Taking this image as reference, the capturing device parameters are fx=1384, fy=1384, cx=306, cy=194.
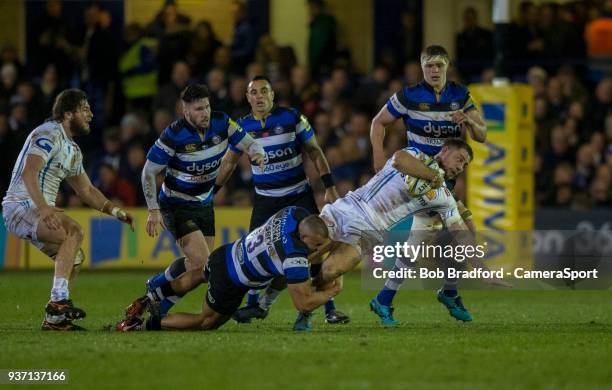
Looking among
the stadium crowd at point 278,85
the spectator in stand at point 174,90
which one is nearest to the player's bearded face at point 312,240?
the stadium crowd at point 278,85

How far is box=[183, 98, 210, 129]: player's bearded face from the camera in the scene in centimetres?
1164

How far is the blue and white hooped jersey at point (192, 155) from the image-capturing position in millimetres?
11680

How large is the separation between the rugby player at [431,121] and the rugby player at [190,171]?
1.24 m

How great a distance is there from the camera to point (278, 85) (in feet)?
64.5

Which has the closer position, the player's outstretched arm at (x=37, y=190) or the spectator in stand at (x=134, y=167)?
the player's outstretched arm at (x=37, y=190)

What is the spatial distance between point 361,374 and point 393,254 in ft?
15.0

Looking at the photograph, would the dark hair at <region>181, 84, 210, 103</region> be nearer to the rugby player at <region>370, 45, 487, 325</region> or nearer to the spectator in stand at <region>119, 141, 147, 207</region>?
the rugby player at <region>370, 45, 487, 325</region>

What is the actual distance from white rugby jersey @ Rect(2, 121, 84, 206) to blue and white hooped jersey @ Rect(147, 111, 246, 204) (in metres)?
0.74

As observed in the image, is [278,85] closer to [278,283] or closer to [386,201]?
[278,283]

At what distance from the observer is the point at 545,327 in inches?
444

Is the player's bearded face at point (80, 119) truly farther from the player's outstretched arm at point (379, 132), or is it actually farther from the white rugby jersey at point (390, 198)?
the player's outstretched arm at point (379, 132)

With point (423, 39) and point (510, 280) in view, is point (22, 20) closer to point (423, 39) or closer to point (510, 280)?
point (423, 39)

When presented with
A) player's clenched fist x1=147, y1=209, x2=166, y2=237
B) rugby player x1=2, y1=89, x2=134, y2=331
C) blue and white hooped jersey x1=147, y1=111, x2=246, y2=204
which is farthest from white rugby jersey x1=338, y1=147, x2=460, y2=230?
rugby player x1=2, y1=89, x2=134, y2=331

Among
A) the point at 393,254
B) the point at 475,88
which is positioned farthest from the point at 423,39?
the point at 393,254
